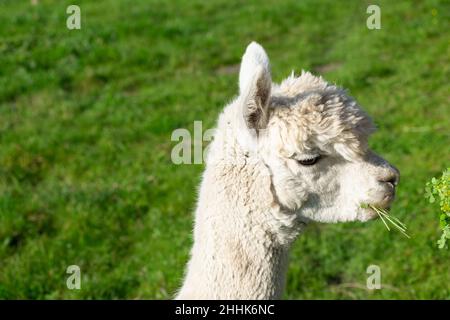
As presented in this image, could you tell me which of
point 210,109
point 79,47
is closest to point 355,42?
point 210,109

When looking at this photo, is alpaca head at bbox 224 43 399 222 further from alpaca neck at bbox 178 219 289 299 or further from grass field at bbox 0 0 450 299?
grass field at bbox 0 0 450 299

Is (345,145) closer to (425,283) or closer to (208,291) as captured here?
(208,291)

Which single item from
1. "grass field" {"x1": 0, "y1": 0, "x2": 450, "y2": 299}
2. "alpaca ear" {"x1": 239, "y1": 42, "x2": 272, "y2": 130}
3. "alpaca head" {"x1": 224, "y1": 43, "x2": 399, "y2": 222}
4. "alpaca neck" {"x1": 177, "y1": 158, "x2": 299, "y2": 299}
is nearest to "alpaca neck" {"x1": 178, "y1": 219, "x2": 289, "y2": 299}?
"alpaca neck" {"x1": 177, "y1": 158, "x2": 299, "y2": 299}

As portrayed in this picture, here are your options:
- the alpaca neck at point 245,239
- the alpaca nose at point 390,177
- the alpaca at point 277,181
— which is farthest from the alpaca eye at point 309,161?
the alpaca nose at point 390,177

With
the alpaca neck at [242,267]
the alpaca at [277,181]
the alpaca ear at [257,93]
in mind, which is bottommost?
the alpaca neck at [242,267]

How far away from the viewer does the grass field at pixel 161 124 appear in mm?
5648

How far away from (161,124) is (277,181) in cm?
490

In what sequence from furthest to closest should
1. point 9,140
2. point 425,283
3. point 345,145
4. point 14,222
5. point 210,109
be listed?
point 210,109, point 9,140, point 14,222, point 425,283, point 345,145

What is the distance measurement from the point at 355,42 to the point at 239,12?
2.22 m

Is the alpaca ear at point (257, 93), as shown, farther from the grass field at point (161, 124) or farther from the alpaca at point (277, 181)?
the grass field at point (161, 124)

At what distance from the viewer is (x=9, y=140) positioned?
25.5 ft

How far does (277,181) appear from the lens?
3.32m

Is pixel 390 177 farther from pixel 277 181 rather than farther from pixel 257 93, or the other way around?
pixel 257 93

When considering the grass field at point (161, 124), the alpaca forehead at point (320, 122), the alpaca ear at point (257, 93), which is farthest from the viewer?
the grass field at point (161, 124)
